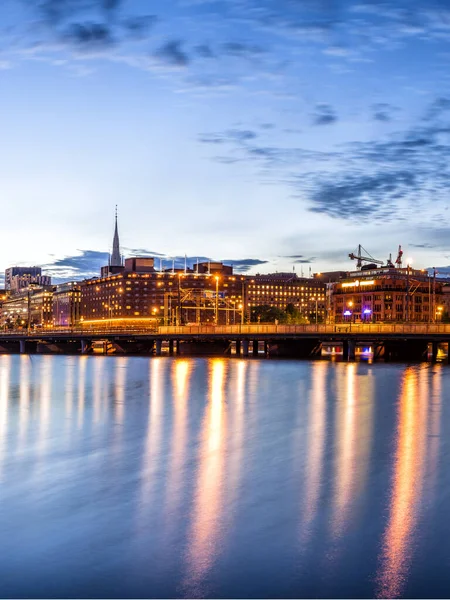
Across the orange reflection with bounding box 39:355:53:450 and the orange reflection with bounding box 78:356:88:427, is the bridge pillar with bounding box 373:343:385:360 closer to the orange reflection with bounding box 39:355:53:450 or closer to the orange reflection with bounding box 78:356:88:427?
the orange reflection with bounding box 78:356:88:427

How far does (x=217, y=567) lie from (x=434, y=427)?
21996mm

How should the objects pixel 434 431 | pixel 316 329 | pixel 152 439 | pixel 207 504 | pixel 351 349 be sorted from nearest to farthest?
pixel 207 504 → pixel 152 439 → pixel 434 431 → pixel 316 329 → pixel 351 349

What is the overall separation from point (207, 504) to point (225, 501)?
0.56 m

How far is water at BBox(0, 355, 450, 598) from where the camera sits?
48.0ft

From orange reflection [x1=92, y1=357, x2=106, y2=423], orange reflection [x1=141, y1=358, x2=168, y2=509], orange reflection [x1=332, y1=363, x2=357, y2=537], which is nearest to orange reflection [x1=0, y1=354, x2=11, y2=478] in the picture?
orange reflection [x1=92, y1=357, x2=106, y2=423]

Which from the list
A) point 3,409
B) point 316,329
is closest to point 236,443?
point 3,409

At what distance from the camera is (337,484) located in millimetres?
22234

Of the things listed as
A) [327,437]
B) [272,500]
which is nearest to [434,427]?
[327,437]

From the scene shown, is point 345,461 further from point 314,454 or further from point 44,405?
point 44,405

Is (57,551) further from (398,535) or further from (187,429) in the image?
(187,429)

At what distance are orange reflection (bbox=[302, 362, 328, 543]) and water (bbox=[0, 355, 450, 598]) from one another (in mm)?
78

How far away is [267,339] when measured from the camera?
4099 inches

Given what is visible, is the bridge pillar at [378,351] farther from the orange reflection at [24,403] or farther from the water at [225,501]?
the water at [225,501]

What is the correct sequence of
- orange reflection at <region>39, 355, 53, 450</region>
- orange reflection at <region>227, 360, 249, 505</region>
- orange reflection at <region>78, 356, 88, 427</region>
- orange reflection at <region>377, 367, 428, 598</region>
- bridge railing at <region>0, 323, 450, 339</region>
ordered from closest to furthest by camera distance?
orange reflection at <region>377, 367, 428, 598</region>, orange reflection at <region>227, 360, 249, 505</region>, orange reflection at <region>39, 355, 53, 450</region>, orange reflection at <region>78, 356, 88, 427</region>, bridge railing at <region>0, 323, 450, 339</region>
